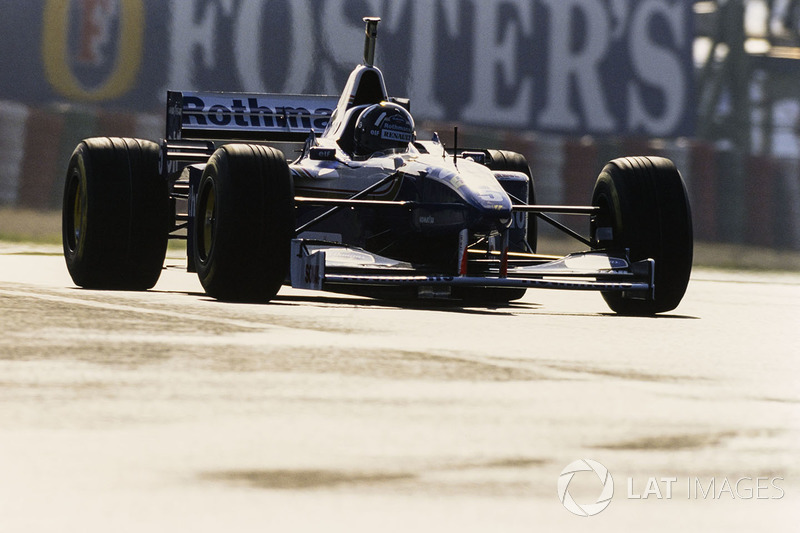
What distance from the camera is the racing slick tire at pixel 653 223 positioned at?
33.1ft

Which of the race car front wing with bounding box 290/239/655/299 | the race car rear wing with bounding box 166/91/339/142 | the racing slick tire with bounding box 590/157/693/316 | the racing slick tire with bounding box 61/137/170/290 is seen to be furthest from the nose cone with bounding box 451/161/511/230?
the race car rear wing with bounding box 166/91/339/142

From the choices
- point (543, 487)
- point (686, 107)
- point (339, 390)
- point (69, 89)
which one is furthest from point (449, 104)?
point (543, 487)

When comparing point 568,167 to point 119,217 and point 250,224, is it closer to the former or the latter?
point 119,217

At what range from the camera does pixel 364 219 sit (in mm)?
10797

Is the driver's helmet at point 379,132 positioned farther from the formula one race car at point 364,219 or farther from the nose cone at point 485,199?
the nose cone at point 485,199

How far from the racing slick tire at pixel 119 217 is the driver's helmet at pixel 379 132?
5.27 feet

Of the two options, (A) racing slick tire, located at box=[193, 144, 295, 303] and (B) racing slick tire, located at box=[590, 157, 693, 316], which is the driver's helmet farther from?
(A) racing slick tire, located at box=[193, 144, 295, 303]

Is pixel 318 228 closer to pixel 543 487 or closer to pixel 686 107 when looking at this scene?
pixel 543 487

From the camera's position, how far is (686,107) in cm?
2744

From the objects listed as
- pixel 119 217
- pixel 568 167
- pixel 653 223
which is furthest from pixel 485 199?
pixel 568 167

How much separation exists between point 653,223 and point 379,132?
2425 millimetres

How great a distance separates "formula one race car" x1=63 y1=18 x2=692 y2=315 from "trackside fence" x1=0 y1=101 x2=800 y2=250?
8.94 metres

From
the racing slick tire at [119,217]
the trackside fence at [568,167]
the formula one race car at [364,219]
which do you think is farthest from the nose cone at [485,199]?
the trackside fence at [568,167]

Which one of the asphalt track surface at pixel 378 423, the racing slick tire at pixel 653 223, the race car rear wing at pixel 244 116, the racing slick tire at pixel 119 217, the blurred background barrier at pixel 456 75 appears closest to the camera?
the asphalt track surface at pixel 378 423
